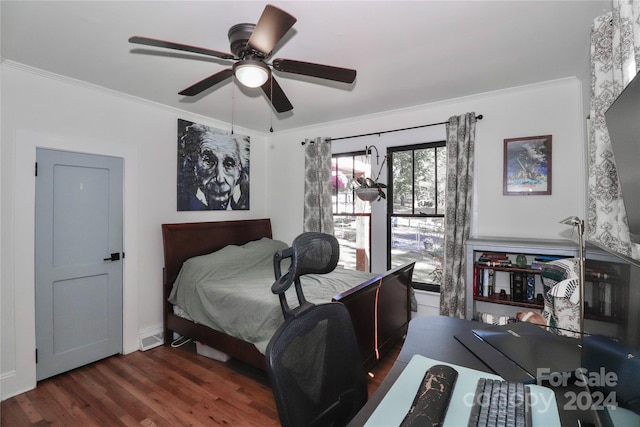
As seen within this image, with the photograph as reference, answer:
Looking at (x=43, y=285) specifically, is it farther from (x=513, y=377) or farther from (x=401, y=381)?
(x=513, y=377)

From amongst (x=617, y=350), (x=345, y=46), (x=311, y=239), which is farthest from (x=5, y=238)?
(x=617, y=350)

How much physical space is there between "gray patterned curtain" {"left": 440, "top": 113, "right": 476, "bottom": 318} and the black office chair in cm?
225

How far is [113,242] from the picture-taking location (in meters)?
3.00

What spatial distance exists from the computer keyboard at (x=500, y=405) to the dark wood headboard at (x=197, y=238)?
10.6 feet

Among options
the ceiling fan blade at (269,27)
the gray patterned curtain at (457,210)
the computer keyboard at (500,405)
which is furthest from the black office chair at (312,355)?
the gray patterned curtain at (457,210)

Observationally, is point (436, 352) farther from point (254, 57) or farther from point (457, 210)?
point (457, 210)

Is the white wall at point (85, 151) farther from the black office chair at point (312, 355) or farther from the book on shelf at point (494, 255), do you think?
the book on shelf at point (494, 255)

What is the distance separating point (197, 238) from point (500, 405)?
342 centimetres

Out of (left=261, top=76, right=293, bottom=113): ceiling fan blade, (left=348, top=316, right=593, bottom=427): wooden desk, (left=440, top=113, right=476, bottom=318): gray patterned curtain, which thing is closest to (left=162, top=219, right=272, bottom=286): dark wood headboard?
(left=261, top=76, right=293, bottom=113): ceiling fan blade

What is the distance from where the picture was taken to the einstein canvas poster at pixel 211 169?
361 cm

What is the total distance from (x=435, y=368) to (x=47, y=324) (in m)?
3.20

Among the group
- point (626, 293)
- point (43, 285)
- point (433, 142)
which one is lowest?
point (43, 285)

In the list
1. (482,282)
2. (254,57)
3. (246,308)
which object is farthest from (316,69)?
(482,282)

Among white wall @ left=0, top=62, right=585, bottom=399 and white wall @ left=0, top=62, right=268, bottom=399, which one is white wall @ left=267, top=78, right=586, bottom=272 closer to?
white wall @ left=0, top=62, right=585, bottom=399
